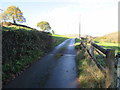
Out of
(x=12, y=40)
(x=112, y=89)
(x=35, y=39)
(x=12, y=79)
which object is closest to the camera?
(x=112, y=89)

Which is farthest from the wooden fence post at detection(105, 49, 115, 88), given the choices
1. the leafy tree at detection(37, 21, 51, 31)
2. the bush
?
the leafy tree at detection(37, 21, 51, 31)

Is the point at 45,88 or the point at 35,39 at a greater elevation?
the point at 35,39

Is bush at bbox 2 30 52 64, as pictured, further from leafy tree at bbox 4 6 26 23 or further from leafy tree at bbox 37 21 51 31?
leafy tree at bbox 37 21 51 31

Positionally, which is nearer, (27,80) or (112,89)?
(112,89)

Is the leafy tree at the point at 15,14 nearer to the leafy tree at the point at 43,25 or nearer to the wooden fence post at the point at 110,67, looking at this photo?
the leafy tree at the point at 43,25

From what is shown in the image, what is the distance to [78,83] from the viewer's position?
14.7ft

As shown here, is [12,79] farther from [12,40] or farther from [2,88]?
[12,40]

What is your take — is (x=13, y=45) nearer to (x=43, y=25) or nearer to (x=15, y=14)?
(x=15, y=14)

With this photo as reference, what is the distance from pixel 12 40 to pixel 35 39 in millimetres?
3531

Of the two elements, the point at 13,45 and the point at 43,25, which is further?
the point at 43,25

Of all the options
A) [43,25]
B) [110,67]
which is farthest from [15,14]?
[110,67]

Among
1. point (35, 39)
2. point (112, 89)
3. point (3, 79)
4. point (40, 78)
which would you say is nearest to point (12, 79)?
point (3, 79)

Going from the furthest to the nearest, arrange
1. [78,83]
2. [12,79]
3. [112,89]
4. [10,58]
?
[10,58]
[12,79]
[78,83]
[112,89]

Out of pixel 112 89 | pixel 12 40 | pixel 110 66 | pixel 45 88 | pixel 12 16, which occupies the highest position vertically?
pixel 12 16
